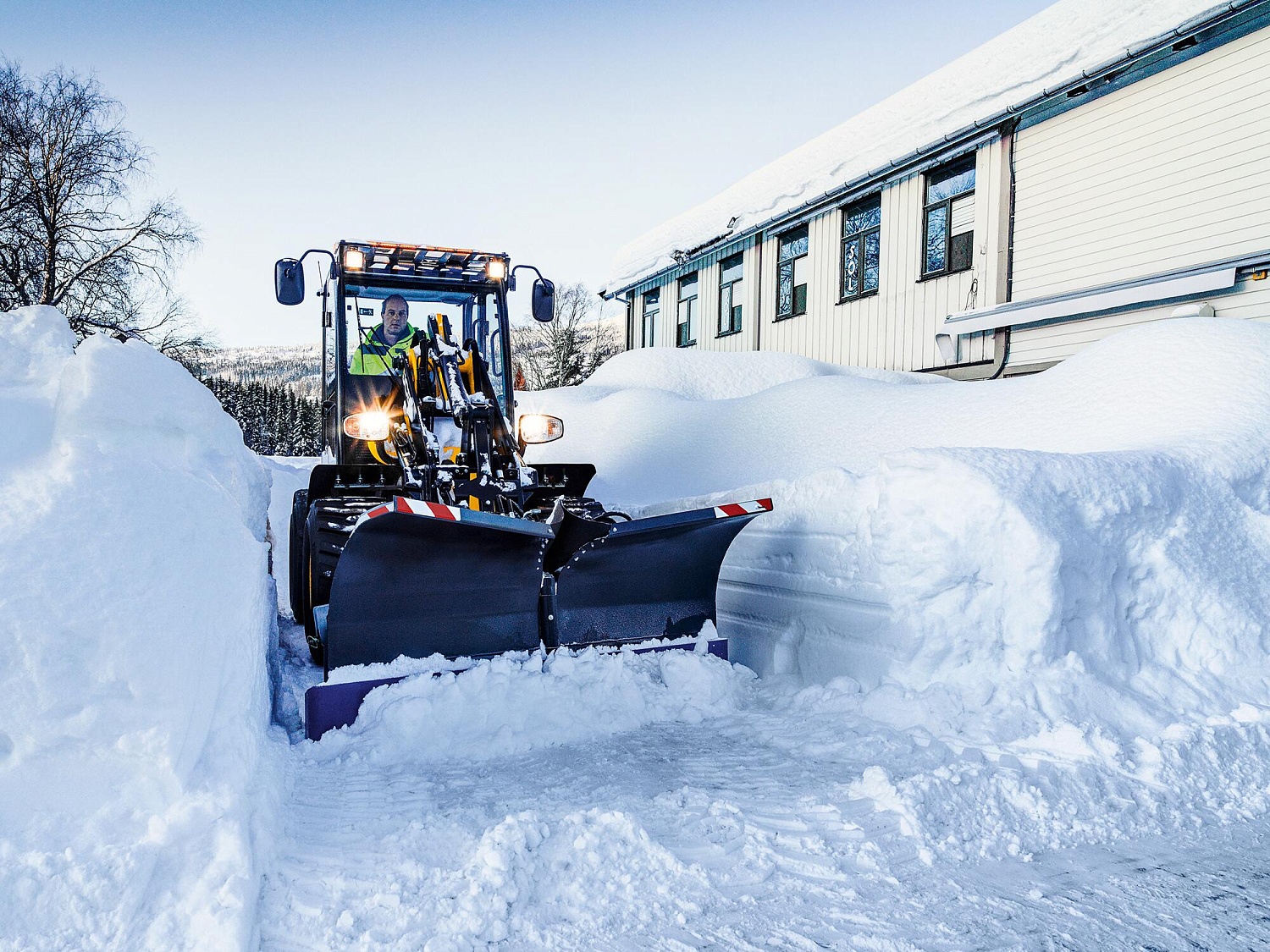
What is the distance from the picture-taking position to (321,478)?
5340 mm

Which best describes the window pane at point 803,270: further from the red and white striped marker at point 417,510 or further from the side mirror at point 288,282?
the red and white striped marker at point 417,510

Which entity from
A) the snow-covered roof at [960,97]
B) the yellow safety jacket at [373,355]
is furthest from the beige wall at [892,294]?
the yellow safety jacket at [373,355]

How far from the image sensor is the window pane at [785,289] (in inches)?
568

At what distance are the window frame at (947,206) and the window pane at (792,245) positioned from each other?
285 centimetres

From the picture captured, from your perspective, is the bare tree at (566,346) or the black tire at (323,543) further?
the bare tree at (566,346)

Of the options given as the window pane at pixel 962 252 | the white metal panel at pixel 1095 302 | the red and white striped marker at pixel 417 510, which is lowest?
the red and white striped marker at pixel 417 510

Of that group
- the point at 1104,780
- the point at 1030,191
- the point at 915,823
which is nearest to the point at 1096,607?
the point at 1104,780

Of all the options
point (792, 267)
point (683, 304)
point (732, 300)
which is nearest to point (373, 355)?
point (792, 267)

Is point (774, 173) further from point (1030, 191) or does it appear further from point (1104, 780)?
point (1104, 780)

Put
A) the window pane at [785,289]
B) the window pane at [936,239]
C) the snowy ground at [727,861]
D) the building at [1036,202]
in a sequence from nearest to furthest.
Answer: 1. the snowy ground at [727,861]
2. the building at [1036,202]
3. the window pane at [936,239]
4. the window pane at [785,289]

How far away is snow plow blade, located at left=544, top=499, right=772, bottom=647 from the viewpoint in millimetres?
4230

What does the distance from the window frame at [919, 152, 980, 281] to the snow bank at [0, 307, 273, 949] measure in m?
9.71

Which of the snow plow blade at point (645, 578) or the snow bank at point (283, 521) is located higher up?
the snow plow blade at point (645, 578)

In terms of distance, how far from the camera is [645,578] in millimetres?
4504
